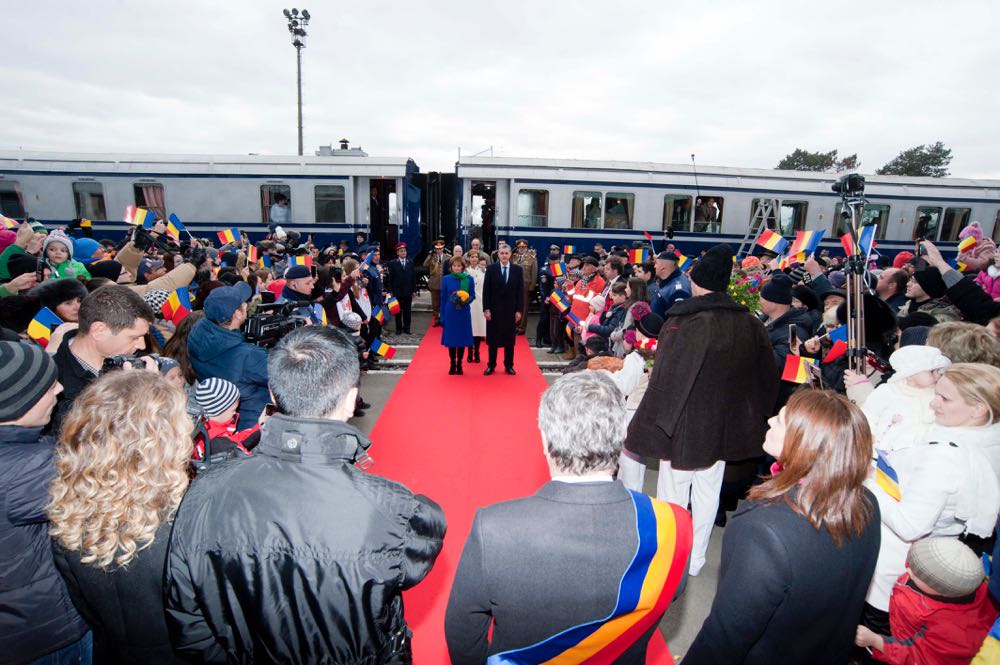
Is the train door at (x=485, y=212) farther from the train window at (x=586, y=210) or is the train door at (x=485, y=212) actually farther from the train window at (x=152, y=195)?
the train window at (x=152, y=195)

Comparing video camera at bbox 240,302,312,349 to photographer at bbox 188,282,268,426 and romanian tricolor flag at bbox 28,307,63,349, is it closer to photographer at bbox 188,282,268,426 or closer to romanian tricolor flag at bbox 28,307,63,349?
photographer at bbox 188,282,268,426

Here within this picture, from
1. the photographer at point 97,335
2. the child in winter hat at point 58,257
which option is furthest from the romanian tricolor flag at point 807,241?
the child in winter hat at point 58,257

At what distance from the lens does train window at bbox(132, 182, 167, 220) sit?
1312cm

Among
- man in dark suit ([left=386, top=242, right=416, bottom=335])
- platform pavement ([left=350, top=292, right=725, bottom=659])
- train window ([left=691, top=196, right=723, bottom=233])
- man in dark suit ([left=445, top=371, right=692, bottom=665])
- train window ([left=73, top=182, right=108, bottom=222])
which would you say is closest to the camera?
man in dark suit ([left=445, top=371, right=692, bottom=665])

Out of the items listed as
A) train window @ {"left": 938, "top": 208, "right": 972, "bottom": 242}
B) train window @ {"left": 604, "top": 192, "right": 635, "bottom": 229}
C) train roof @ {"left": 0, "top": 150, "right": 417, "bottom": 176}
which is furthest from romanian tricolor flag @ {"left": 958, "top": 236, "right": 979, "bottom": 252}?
train window @ {"left": 938, "top": 208, "right": 972, "bottom": 242}

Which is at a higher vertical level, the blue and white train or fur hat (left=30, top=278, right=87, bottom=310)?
the blue and white train

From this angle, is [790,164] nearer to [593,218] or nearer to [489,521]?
[593,218]

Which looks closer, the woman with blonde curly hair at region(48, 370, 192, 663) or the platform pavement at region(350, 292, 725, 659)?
the woman with blonde curly hair at region(48, 370, 192, 663)

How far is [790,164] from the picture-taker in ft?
171

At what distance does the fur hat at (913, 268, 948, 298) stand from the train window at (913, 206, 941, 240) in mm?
12568

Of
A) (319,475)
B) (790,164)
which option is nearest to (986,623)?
(319,475)

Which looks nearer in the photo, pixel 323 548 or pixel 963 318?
pixel 323 548

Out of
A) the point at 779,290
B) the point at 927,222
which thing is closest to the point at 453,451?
the point at 779,290

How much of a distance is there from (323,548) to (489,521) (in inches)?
18.2
